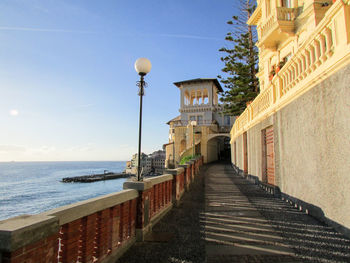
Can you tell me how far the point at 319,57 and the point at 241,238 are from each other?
4211 millimetres

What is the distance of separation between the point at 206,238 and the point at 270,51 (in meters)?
12.7

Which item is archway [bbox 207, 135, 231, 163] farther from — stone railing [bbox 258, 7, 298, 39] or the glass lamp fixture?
the glass lamp fixture

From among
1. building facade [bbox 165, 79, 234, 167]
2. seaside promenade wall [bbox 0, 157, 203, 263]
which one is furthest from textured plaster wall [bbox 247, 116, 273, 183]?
building facade [bbox 165, 79, 234, 167]

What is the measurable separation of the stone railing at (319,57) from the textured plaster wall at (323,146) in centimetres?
23

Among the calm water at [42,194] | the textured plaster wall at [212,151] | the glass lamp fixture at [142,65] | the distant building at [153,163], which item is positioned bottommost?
the calm water at [42,194]

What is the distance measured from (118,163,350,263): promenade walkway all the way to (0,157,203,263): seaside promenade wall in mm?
341

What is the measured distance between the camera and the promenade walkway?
3.56 m

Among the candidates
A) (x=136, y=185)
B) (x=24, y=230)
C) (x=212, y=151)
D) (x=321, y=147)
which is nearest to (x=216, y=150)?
(x=212, y=151)

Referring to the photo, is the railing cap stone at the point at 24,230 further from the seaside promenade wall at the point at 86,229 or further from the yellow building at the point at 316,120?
the yellow building at the point at 316,120

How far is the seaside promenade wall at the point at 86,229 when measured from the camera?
1769 millimetres

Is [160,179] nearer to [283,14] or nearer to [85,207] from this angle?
[85,207]

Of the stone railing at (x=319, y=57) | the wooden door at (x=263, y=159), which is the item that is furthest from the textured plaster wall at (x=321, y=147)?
the wooden door at (x=263, y=159)

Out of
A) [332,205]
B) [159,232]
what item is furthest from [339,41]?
[159,232]

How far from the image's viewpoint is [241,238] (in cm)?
437
